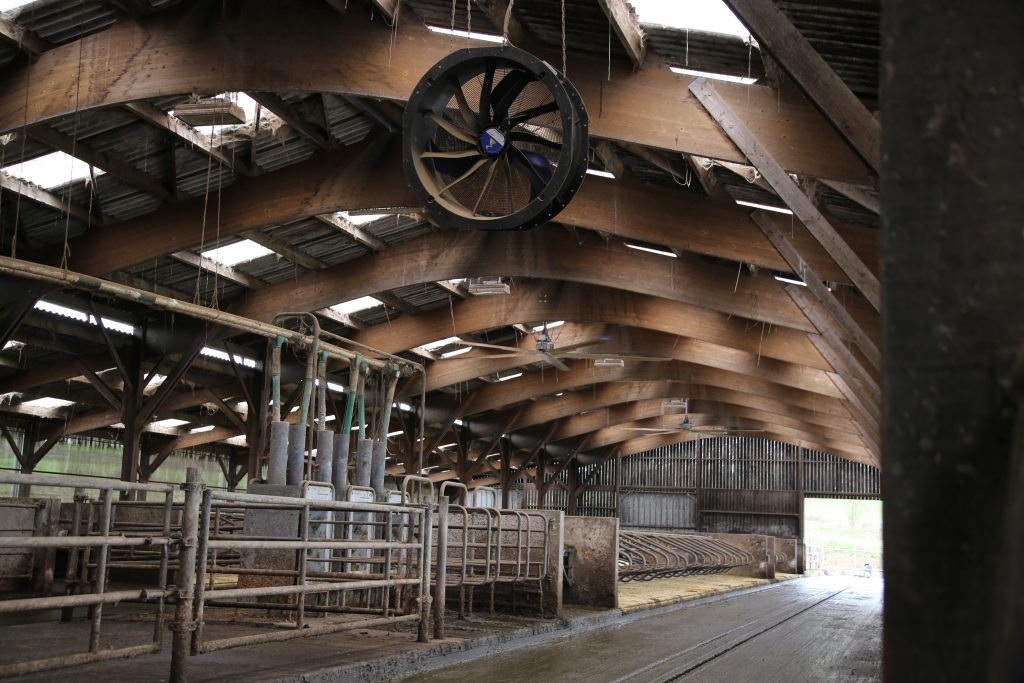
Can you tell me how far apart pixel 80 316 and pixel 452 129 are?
519 inches

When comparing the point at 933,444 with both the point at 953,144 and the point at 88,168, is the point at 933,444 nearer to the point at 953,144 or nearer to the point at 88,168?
the point at 953,144

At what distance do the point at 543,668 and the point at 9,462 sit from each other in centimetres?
2131

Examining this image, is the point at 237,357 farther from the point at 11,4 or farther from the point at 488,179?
the point at 488,179

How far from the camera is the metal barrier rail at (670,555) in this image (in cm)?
1897

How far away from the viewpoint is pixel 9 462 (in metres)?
25.2

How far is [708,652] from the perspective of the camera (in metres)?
10.2

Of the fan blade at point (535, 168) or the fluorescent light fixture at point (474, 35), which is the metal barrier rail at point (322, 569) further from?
the fluorescent light fixture at point (474, 35)

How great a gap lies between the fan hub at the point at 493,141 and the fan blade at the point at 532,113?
0.31ft

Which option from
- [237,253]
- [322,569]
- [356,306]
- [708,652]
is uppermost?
[237,253]

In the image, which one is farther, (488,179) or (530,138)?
(488,179)

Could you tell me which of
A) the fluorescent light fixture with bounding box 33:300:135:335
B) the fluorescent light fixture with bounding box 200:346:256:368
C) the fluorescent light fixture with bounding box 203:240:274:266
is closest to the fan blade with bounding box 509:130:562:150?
the fluorescent light fixture with bounding box 203:240:274:266

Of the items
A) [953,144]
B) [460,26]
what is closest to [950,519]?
[953,144]

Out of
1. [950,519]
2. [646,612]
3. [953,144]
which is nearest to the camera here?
[950,519]

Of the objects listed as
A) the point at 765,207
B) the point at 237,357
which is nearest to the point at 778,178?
the point at 765,207
